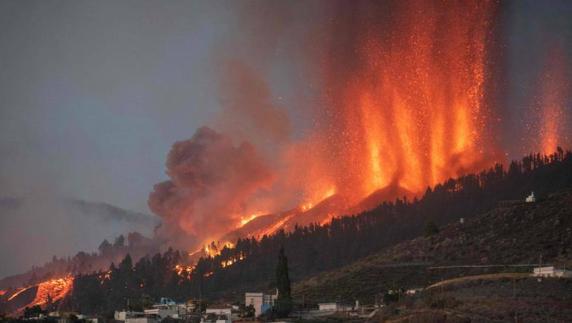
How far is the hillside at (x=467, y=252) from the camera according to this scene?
123 meters

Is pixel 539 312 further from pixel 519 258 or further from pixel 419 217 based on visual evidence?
pixel 419 217

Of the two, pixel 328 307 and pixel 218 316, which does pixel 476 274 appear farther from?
pixel 218 316

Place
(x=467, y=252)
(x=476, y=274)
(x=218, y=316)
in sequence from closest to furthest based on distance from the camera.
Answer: (x=218, y=316)
(x=476, y=274)
(x=467, y=252)

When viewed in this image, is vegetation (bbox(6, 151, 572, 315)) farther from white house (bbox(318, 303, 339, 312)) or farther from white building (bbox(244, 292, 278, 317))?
white house (bbox(318, 303, 339, 312))

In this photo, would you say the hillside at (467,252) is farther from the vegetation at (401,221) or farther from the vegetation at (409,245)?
the vegetation at (401,221)

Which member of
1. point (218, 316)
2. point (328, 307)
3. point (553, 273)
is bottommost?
point (218, 316)

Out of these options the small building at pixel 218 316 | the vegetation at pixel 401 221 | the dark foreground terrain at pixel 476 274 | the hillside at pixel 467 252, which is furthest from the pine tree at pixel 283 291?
the vegetation at pixel 401 221

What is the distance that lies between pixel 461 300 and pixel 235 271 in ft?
340

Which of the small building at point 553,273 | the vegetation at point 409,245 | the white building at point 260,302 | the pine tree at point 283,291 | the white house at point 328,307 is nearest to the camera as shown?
the small building at point 553,273

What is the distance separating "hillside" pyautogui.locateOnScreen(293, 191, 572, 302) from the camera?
403 ft

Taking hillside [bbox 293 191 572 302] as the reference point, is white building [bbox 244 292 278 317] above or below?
below

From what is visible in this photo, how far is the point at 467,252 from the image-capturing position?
13525 cm

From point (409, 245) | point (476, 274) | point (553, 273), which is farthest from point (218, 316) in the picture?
point (409, 245)

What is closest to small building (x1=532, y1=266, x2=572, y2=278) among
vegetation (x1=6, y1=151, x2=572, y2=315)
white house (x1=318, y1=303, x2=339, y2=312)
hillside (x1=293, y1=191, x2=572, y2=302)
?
hillside (x1=293, y1=191, x2=572, y2=302)
